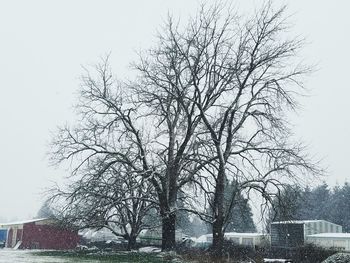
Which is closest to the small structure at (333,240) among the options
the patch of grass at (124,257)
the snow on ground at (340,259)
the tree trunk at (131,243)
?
the tree trunk at (131,243)

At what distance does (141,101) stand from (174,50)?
3.84m

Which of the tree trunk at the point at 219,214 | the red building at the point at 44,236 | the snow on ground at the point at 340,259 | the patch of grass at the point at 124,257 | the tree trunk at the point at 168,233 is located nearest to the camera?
the snow on ground at the point at 340,259

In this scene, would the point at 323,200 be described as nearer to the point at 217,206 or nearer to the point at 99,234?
the point at 99,234

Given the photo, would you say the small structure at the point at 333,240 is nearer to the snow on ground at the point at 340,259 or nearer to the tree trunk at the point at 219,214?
the tree trunk at the point at 219,214

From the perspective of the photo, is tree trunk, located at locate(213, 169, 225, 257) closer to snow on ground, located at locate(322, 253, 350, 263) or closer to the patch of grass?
the patch of grass

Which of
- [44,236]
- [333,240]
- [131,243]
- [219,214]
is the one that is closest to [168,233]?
[219,214]

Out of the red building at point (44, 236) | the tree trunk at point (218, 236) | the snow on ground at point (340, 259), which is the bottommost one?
the red building at point (44, 236)

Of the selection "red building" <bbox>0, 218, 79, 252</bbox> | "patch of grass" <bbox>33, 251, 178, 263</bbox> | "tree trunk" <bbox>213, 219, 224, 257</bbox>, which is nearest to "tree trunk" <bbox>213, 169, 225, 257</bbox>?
"tree trunk" <bbox>213, 219, 224, 257</bbox>

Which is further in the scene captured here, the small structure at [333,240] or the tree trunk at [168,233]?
the small structure at [333,240]

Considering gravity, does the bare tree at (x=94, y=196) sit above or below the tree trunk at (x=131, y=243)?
above

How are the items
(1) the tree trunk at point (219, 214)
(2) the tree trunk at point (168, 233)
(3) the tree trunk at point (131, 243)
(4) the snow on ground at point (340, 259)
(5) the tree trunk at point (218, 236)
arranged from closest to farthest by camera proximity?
(4) the snow on ground at point (340, 259)
(5) the tree trunk at point (218, 236)
(1) the tree trunk at point (219, 214)
(2) the tree trunk at point (168, 233)
(3) the tree trunk at point (131, 243)

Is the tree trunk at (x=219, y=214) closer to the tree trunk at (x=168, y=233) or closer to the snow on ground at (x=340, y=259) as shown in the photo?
the tree trunk at (x=168, y=233)

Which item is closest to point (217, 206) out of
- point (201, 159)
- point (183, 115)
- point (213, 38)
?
point (201, 159)

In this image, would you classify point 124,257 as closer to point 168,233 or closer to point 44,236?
point 168,233
